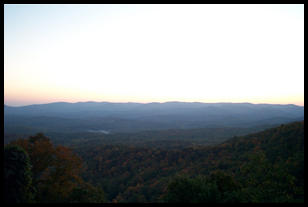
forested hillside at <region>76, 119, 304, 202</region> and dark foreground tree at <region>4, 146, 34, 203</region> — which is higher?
dark foreground tree at <region>4, 146, 34, 203</region>

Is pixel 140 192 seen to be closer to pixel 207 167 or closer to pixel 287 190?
pixel 207 167

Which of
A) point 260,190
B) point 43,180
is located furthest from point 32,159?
point 260,190

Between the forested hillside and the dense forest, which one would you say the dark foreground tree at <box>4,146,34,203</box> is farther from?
the forested hillside

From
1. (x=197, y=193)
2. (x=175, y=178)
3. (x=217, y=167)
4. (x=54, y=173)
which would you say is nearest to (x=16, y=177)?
(x=54, y=173)

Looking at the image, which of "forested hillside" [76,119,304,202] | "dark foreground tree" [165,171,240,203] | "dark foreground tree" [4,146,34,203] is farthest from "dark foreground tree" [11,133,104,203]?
"forested hillside" [76,119,304,202]

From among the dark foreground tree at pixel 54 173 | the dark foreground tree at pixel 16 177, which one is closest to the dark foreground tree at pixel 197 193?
the dark foreground tree at pixel 54 173

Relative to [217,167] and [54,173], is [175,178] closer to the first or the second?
[54,173]

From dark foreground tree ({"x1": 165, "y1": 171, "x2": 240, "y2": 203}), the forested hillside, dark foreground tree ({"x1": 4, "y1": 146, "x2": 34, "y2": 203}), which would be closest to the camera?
dark foreground tree ({"x1": 4, "y1": 146, "x2": 34, "y2": 203})

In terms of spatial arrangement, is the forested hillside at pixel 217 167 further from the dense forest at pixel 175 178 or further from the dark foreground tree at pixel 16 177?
the dark foreground tree at pixel 16 177

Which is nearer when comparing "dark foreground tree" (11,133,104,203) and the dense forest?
the dense forest

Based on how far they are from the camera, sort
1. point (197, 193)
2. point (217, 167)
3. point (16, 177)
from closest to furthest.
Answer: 1. point (16, 177)
2. point (197, 193)
3. point (217, 167)

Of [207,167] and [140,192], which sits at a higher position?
[207,167]
